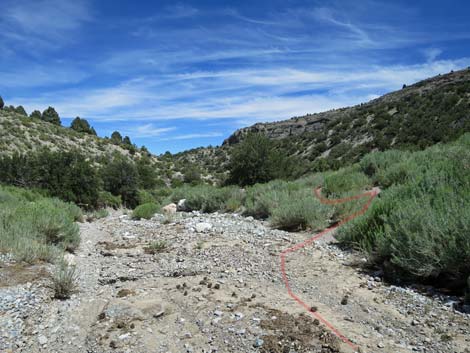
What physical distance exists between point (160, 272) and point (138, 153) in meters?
44.7

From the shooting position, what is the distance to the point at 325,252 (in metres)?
6.63

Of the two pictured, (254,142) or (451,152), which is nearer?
(451,152)

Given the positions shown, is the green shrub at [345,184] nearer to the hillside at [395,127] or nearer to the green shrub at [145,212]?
the green shrub at [145,212]

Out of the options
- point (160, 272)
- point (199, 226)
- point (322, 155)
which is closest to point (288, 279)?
point (160, 272)

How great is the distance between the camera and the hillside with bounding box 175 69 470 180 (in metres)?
25.2

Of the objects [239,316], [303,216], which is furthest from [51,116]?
[239,316]

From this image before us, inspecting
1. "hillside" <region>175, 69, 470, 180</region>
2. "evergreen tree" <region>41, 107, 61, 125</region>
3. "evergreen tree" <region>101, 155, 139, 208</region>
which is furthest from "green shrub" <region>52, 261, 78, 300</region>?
"evergreen tree" <region>41, 107, 61, 125</region>

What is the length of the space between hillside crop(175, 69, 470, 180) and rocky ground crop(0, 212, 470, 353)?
1551 centimetres

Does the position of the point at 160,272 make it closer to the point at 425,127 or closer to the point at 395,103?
the point at 425,127

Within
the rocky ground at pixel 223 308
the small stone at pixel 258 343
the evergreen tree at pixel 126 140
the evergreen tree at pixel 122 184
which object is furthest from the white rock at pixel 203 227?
the evergreen tree at pixel 126 140

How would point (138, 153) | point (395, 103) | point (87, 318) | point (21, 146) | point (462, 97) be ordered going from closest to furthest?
1. point (87, 318)
2. point (462, 97)
3. point (21, 146)
4. point (395, 103)
5. point (138, 153)

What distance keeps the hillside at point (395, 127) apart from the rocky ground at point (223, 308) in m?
15.5

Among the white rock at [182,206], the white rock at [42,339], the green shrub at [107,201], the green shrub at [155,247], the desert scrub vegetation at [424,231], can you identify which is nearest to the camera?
the white rock at [42,339]

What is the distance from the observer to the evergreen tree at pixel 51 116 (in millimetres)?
52406
